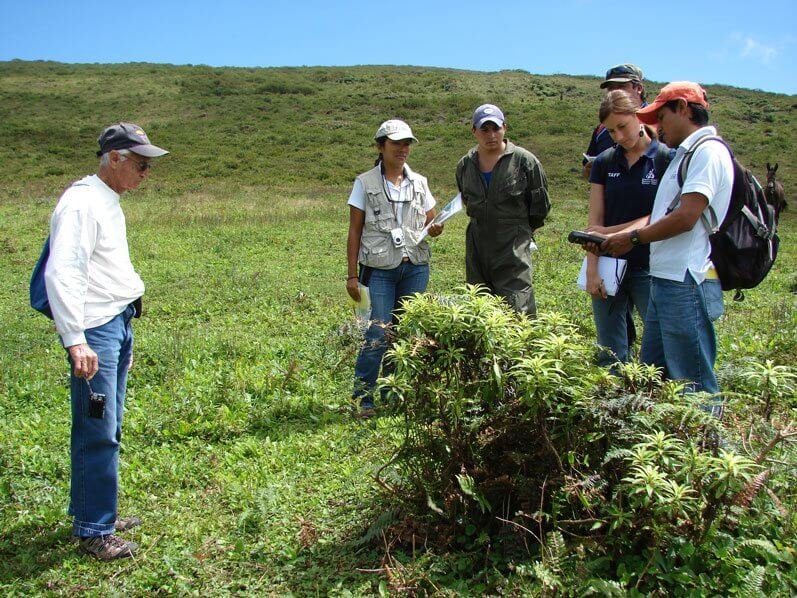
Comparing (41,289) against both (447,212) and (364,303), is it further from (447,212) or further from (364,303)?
(447,212)

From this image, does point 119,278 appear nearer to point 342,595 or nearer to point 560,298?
point 342,595

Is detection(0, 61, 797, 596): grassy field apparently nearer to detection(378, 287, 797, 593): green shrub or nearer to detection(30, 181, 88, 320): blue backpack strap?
detection(378, 287, 797, 593): green shrub

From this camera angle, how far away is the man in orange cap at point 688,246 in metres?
3.44

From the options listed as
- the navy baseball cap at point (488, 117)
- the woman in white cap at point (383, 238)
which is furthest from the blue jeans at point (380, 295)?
the navy baseball cap at point (488, 117)

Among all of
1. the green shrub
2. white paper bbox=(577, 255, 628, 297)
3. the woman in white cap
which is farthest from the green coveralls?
the green shrub

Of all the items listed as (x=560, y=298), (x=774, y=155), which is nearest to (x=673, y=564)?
(x=560, y=298)

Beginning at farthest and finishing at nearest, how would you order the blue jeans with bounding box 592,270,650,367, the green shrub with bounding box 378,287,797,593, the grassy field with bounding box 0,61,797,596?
the blue jeans with bounding box 592,270,650,367 < the grassy field with bounding box 0,61,797,596 < the green shrub with bounding box 378,287,797,593

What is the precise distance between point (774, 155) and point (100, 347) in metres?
36.9

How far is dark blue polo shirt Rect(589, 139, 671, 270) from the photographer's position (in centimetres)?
437

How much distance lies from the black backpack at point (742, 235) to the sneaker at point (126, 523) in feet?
10.4

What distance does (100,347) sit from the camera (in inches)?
138

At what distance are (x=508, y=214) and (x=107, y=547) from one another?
10.4 ft

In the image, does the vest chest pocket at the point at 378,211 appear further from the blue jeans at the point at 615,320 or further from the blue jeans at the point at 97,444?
Result: the blue jeans at the point at 97,444

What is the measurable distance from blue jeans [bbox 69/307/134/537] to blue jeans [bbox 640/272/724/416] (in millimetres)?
2681
